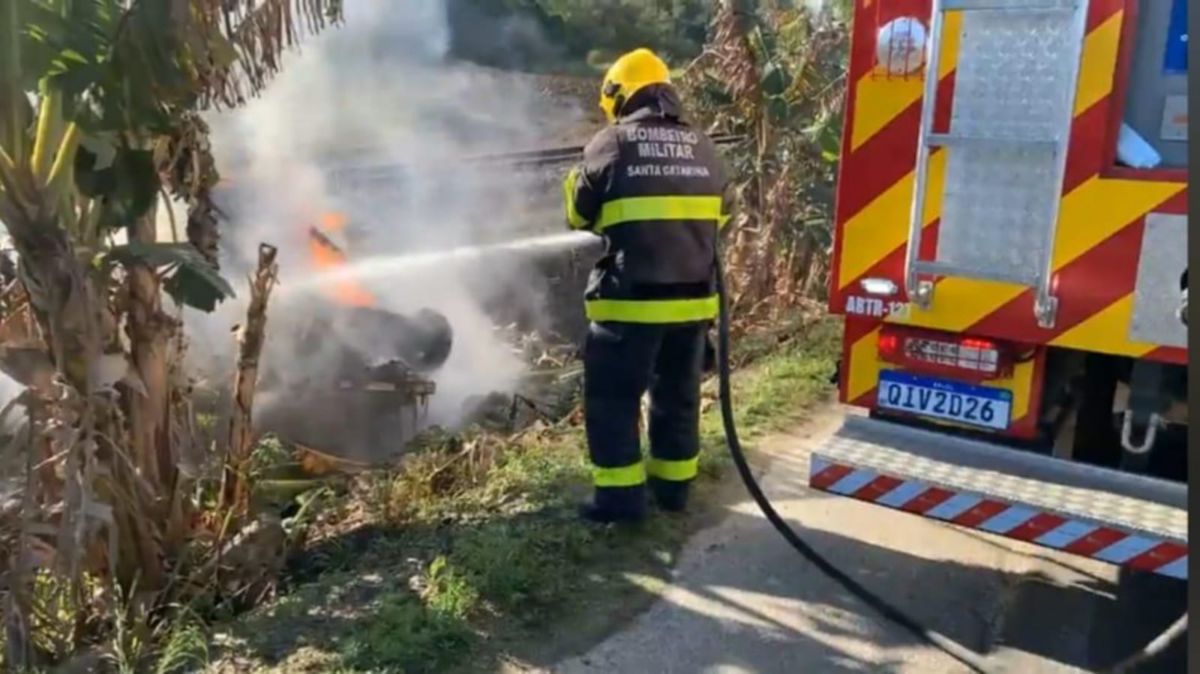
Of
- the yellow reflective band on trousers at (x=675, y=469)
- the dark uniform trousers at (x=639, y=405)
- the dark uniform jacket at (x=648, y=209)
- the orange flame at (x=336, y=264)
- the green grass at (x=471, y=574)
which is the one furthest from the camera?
the orange flame at (x=336, y=264)

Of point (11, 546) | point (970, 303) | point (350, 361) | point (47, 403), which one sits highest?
point (970, 303)

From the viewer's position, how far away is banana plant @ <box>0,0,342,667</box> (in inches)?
144

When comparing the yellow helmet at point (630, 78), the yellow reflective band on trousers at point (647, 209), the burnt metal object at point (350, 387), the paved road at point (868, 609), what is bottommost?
the burnt metal object at point (350, 387)

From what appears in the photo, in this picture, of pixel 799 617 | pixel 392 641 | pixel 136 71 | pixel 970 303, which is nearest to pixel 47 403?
pixel 136 71

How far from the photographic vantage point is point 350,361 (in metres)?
9.95

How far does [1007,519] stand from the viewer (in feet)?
11.5

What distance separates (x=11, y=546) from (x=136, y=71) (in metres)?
1.68

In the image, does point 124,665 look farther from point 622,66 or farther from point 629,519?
point 622,66

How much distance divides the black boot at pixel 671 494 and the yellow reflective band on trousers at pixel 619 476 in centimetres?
30

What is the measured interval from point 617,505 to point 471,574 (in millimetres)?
791

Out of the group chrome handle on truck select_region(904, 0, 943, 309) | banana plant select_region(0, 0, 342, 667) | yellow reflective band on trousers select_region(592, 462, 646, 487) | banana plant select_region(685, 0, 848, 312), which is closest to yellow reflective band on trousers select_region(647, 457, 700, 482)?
yellow reflective band on trousers select_region(592, 462, 646, 487)

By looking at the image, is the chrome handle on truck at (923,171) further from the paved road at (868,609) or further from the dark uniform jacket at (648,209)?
the paved road at (868,609)

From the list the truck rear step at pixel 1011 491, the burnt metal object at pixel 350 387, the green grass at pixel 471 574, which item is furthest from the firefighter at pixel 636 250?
the burnt metal object at pixel 350 387

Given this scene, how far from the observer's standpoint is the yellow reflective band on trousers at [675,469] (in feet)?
15.7
